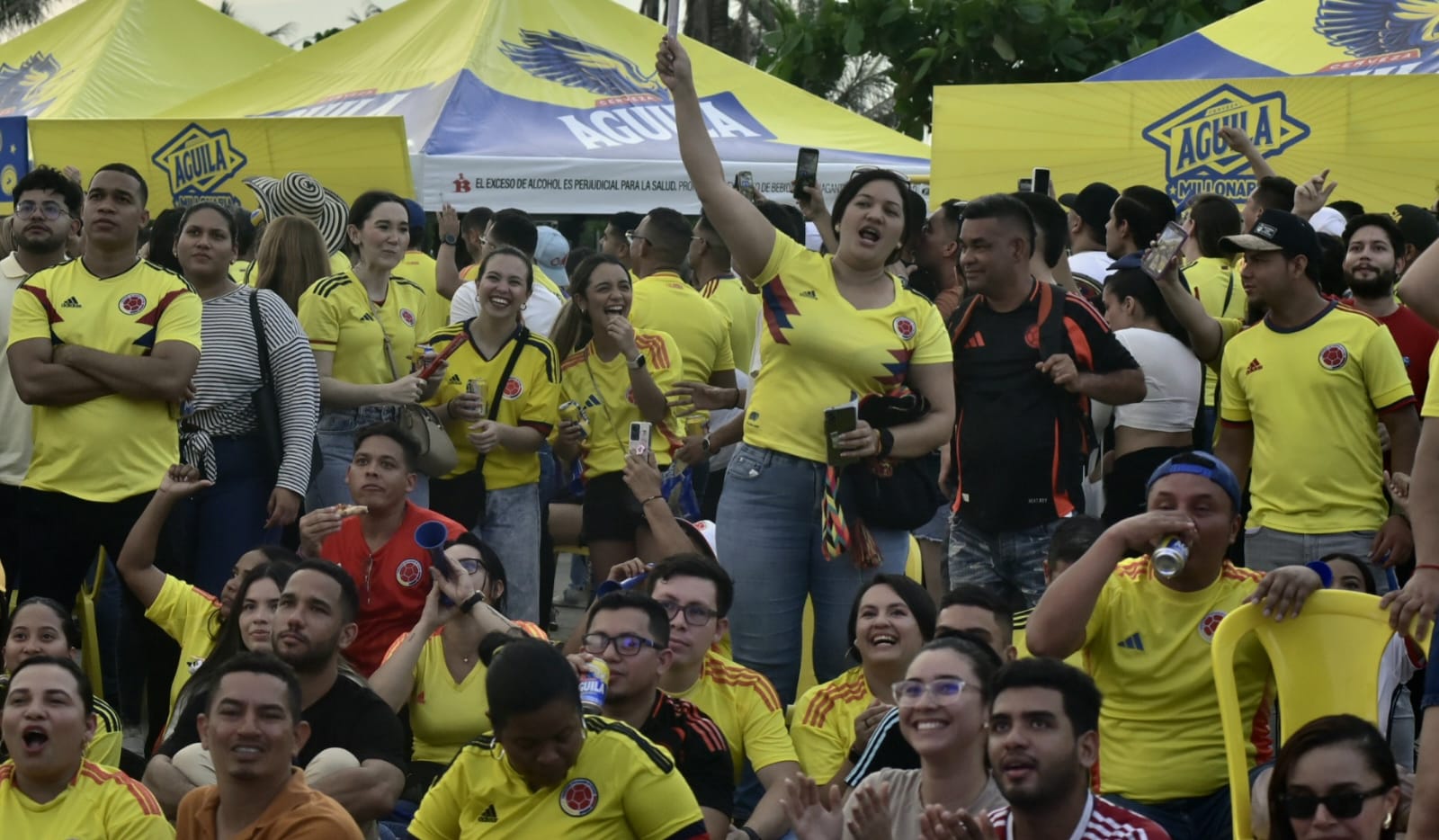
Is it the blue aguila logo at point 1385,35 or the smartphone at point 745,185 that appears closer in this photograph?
the smartphone at point 745,185

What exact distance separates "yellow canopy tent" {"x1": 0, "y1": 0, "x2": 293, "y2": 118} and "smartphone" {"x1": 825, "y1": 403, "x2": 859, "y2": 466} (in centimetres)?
1410

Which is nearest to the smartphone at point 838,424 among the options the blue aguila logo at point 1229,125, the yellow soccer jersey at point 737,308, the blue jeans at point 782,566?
the blue jeans at point 782,566

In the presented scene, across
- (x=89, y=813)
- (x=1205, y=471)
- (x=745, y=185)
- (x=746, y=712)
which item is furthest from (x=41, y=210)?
(x=1205, y=471)

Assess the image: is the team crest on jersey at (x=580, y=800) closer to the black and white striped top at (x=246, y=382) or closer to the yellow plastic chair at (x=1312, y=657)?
the yellow plastic chair at (x=1312, y=657)

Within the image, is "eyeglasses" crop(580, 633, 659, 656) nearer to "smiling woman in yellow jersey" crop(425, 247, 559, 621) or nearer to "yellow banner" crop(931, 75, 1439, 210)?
"smiling woman in yellow jersey" crop(425, 247, 559, 621)

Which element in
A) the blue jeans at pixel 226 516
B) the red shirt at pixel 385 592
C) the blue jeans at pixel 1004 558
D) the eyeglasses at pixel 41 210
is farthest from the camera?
the eyeglasses at pixel 41 210

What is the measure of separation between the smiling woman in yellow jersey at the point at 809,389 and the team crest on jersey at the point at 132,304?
224 centimetres

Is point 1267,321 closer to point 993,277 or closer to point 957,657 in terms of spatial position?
point 993,277

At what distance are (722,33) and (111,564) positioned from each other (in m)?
25.5

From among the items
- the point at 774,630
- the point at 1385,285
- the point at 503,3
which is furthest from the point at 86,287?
the point at 503,3

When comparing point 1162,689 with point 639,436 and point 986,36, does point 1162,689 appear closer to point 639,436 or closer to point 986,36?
point 639,436

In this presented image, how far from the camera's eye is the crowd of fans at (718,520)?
4.55 meters

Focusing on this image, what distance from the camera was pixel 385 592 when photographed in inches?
257

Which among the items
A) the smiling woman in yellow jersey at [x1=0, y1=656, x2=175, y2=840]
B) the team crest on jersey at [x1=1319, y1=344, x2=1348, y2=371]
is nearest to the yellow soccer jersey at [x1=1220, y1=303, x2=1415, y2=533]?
the team crest on jersey at [x1=1319, y1=344, x2=1348, y2=371]
